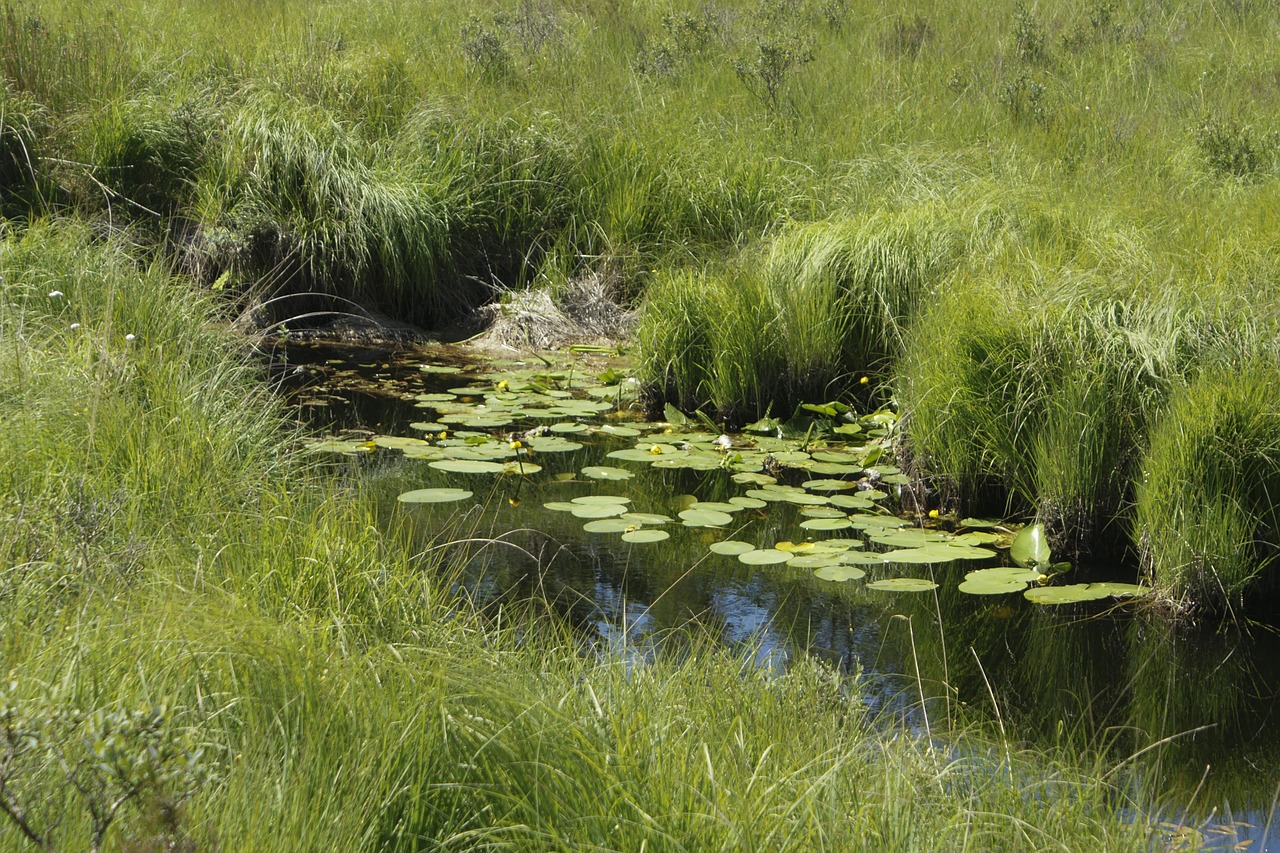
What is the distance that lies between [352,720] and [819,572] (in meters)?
2.41

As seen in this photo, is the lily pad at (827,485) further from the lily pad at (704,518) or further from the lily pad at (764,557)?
the lily pad at (764,557)

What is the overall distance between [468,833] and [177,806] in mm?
598

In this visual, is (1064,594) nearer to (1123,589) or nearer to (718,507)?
(1123,589)

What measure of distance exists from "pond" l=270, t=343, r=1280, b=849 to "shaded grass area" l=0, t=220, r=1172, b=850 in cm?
32

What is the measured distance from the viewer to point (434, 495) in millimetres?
4930

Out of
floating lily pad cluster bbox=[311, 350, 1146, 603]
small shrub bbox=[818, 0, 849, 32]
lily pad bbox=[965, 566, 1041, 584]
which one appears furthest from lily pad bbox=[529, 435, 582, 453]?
small shrub bbox=[818, 0, 849, 32]

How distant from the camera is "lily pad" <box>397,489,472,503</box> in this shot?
4871mm

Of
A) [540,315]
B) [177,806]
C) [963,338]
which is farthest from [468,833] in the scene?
[540,315]

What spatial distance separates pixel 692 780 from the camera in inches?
87.7

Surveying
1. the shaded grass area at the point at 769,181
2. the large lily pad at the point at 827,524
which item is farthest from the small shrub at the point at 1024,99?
the large lily pad at the point at 827,524

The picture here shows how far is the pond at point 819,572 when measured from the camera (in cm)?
350

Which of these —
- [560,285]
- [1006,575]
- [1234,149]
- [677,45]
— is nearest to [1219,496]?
[1006,575]

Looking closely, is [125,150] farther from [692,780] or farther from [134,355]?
[692,780]

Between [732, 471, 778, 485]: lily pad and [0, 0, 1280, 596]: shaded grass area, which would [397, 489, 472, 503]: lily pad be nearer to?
[732, 471, 778, 485]: lily pad
